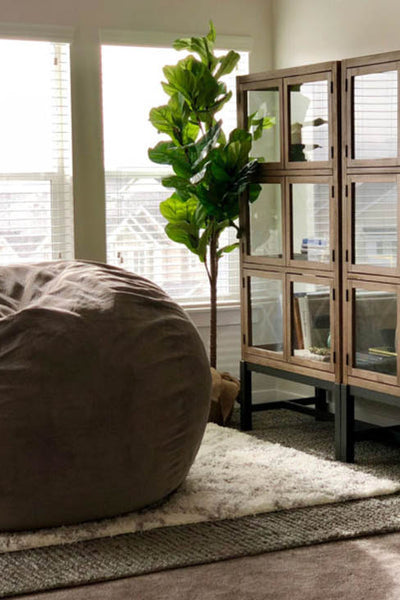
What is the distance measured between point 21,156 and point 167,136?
2.67 feet

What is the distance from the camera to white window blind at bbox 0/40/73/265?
15.6ft

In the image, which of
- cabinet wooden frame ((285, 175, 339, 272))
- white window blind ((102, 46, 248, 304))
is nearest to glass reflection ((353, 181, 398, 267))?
cabinet wooden frame ((285, 175, 339, 272))

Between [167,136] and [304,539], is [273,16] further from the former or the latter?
[304,539]

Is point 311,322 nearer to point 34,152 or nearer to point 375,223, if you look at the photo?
point 375,223

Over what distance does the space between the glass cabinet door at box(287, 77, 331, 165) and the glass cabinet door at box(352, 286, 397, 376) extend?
63cm

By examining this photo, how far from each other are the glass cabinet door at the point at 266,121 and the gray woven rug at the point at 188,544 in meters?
1.69

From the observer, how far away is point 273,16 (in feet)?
17.5

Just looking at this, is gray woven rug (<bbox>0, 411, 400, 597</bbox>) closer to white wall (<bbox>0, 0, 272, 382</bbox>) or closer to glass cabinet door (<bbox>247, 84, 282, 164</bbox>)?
glass cabinet door (<bbox>247, 84, 282, 164</bbox>)

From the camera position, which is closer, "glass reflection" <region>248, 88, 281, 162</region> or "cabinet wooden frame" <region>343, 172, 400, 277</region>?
"cabinet wooden frame" <region>343, 172, 400, 277</region>

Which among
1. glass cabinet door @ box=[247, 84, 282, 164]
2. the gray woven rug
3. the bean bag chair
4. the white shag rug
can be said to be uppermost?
glass cabinet door @ box=[247, 84, 282, 164]

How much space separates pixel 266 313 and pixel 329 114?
0.99 meters

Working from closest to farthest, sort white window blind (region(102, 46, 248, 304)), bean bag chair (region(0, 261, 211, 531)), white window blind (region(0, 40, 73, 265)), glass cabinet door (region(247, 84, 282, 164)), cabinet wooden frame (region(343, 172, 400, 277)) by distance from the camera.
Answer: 1. bean bag chair (region(0, 261, 211, 531))
2. cabinet wooden frame (region(343, 172, 400, 277))
3. glass cabinet door (region(247, 84, 282, 164))
4. white window blind (region(0, 40, 73, 265))
5. white window blind (region(102, 46, 248, 304))

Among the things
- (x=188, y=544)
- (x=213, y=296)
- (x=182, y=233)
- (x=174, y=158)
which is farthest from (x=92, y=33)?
(x=188, y=544)

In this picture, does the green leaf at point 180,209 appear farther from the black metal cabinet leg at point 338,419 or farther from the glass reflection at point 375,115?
the black metal cabinet leg at point 338,419
